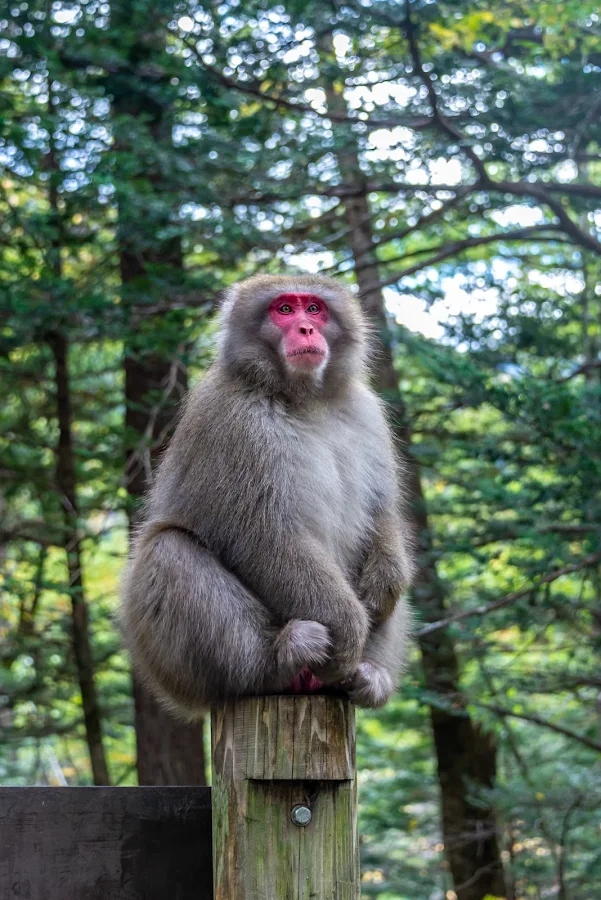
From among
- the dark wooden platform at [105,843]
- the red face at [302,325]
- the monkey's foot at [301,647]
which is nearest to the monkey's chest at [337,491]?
the red face at [302,325]

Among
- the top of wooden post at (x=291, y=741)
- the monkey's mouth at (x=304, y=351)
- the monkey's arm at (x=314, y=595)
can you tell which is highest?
the monkey's mouth at (x=304, y=351)

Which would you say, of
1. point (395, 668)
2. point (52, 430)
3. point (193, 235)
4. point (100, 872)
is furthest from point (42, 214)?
point (100, 872)

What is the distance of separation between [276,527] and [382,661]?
64 cm

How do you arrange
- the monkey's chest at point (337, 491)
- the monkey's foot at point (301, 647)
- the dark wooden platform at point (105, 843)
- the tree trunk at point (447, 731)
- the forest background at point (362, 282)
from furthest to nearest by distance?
1. the tree trunk at point (447, 731)
2. the forest background at point (362, 282)
3. the monkey's chest at point (337, 491)
4. the monkey's foot at point (301, 647)
5. the dark wooden platform at point (105, 843)

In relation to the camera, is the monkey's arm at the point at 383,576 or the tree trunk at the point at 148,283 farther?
the tree trunk at the point at 148,283

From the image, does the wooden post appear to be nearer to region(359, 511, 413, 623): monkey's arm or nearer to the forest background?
region(359, 511, 413, 623): monkey's arm

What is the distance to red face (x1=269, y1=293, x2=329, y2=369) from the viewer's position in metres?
3.34

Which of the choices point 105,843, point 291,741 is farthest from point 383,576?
point 105,843

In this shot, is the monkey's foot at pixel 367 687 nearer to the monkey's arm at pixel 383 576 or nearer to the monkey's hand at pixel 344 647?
the monkey's hand at pixel 344 647

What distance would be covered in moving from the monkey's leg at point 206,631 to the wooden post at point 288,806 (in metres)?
0.41

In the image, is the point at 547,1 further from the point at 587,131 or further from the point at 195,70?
the point at 195,70

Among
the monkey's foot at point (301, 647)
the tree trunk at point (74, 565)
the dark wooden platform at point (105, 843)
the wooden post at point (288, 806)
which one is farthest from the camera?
the tree trunk at point (74, 565)

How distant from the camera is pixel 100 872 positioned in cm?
261

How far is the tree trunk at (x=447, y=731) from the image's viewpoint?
7.69m
